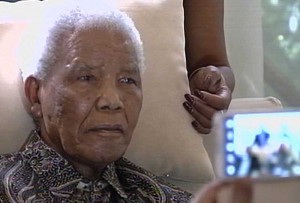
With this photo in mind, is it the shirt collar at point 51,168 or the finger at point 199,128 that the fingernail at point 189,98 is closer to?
the finger at point 199,128

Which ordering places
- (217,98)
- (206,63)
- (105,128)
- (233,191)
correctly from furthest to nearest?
(206,63) < (217,98) < (105,128) < (233,191)

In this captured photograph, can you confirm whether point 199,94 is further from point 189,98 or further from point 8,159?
point 8,159

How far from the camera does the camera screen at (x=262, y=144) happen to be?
1.45ft

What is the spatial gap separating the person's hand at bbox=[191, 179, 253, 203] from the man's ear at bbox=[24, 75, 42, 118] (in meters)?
0.82

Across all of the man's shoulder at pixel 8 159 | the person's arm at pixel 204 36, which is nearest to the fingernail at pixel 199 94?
the person's arm at pixel 204 36

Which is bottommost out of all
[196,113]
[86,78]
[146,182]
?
[146,182]

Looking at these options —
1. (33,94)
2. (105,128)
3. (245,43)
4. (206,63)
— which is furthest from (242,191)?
(245,43)

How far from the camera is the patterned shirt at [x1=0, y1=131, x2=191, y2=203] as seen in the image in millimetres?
1141

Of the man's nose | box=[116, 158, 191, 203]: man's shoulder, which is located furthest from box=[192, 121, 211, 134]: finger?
the man's nose

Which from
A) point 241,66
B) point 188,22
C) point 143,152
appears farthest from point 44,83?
point 241,66

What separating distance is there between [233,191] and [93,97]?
75cm

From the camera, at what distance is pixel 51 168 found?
3.86ft

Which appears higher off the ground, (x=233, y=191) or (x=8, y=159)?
(x=233, y=191)

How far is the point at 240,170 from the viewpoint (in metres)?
0.45
